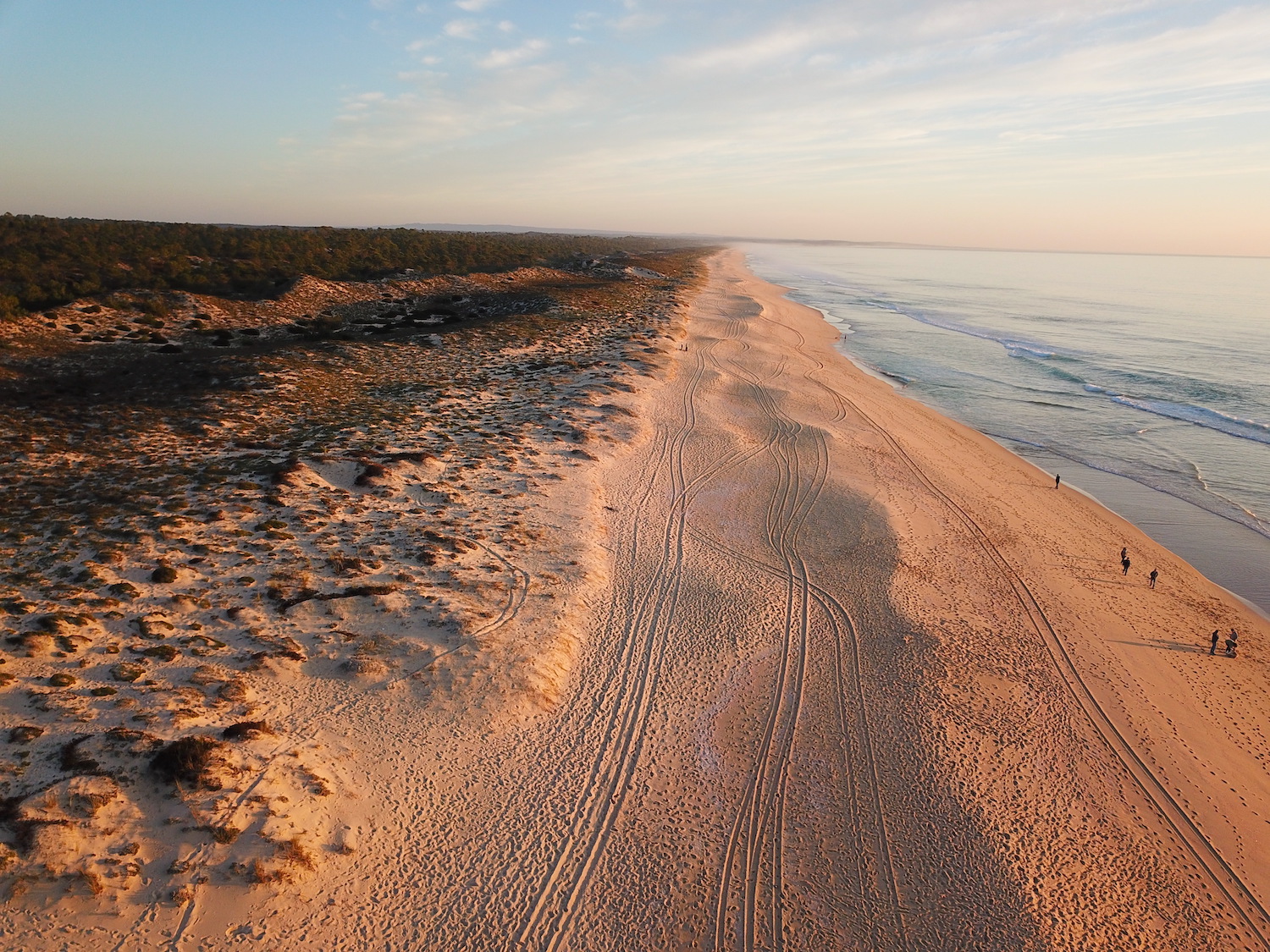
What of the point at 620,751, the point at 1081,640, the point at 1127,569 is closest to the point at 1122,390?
the point at 1127,569

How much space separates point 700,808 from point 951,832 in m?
4.04

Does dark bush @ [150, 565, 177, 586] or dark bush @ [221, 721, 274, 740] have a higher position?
dark bush @ [150, 565, 177, 586]

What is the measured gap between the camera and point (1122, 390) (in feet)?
140

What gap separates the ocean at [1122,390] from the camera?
24359 mm

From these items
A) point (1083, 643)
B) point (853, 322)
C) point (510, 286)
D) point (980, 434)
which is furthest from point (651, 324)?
point (1083, 643)

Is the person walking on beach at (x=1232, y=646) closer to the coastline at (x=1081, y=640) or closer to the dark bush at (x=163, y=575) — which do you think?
the coastline at (x=1081, y=640)

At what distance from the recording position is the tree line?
37.3 metres

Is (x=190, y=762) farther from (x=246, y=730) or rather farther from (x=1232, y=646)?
(x=1232, y=646)

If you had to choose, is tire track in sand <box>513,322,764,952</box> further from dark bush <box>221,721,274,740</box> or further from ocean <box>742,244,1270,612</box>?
ocean <box>742,244,1270,612</box>

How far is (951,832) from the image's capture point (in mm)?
10242

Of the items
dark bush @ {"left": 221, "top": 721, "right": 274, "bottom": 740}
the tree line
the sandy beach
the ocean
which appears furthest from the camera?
the tree line

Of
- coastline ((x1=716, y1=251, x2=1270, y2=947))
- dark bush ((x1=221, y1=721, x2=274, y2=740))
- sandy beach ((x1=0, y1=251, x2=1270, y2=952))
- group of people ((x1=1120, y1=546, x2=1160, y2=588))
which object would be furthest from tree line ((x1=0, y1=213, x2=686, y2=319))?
group of people ((x1=1120, y1=546, x2=1160, y2=588))

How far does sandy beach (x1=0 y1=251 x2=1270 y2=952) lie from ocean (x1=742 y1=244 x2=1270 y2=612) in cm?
588

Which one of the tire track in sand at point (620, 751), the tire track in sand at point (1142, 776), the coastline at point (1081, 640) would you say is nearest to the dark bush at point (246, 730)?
the tire track in sand at point (620, 751)
